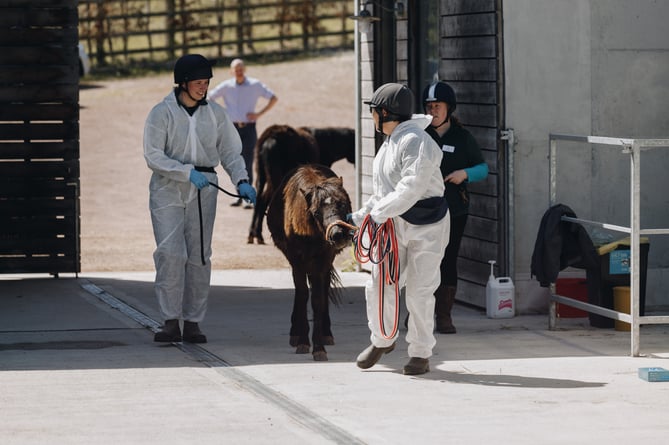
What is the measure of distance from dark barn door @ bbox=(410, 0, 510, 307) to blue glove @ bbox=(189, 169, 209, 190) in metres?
2.48

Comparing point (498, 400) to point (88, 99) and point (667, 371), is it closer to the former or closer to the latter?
point (667, 371)

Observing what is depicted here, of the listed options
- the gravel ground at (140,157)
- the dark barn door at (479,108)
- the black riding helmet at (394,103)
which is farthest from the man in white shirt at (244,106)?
the black riding helmet at (394,103)

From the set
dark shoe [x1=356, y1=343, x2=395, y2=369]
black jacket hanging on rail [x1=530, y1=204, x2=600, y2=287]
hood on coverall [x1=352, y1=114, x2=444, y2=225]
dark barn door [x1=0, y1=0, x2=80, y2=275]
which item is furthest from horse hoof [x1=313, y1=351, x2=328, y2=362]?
dark barn door [x1=0, y1=0, x2=80, y2=275]

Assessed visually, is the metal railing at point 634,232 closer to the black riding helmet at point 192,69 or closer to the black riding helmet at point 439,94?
the black riding helmet at point 439,94

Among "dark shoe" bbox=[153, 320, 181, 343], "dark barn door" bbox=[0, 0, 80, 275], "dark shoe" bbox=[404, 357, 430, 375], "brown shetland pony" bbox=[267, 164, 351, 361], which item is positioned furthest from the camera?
"dark barn door" bbox=[0, 0, 80, 275]

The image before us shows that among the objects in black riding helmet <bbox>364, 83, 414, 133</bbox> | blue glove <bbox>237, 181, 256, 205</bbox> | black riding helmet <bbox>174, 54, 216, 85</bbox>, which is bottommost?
blue glove <bbox>237, 181, 256, 205</bbox>

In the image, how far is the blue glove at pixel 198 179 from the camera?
29.4ft

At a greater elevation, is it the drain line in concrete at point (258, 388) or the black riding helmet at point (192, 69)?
the black riding helmet at point (192, 69)

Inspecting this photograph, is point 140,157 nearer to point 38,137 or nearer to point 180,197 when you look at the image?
point 38,137

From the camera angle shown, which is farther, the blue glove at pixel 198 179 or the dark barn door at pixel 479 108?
the dark barn door at pixel 479 108

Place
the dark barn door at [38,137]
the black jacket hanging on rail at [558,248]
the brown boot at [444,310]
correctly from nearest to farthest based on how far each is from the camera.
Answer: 1. the black jacket hanging on rail at [558,248]
2. the brown boot at [444,310]
3. the dark barn door at [38,137]

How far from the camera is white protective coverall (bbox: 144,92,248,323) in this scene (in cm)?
916

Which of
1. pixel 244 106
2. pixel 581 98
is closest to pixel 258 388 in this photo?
pixel 581 98

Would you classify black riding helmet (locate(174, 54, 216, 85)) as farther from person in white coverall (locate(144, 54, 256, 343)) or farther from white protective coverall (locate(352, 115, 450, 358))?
white protective coverall (locate(352, 115, 450, 358))
